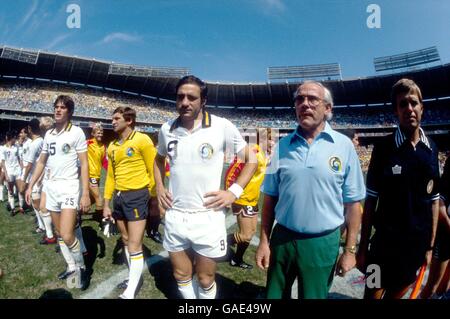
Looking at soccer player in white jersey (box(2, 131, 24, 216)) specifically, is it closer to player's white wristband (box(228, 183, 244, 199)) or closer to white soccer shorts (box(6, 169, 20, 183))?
white soccer shorts (box(6, 169, 20, 183))

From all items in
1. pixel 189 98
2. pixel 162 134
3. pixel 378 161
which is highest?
pixel 189 98

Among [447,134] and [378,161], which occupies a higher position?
[447,134]

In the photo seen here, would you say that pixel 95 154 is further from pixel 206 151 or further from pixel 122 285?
pixel 206 151

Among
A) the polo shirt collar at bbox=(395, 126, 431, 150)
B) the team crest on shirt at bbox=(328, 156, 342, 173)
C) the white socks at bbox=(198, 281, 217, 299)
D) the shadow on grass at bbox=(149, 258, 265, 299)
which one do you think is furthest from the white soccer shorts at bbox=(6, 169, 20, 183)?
the polo shirt collar at bbox=(395, 126, 431, 150)

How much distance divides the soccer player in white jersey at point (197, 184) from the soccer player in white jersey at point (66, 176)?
161 cm

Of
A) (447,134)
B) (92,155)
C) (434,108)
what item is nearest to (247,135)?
(92,155)

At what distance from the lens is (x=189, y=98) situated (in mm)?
2316

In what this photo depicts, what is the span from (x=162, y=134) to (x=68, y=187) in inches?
71.2

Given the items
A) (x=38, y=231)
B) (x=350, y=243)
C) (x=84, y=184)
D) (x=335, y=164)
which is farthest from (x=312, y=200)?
(x=38, y=231)

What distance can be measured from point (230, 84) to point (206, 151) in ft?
125

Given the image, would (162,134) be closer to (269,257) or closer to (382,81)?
(269,257)

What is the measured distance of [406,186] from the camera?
7.18 feet

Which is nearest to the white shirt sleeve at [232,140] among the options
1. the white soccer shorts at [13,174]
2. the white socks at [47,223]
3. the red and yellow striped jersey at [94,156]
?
the white socks at [47,223]

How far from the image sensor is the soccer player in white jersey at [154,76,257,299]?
7.66 ft
